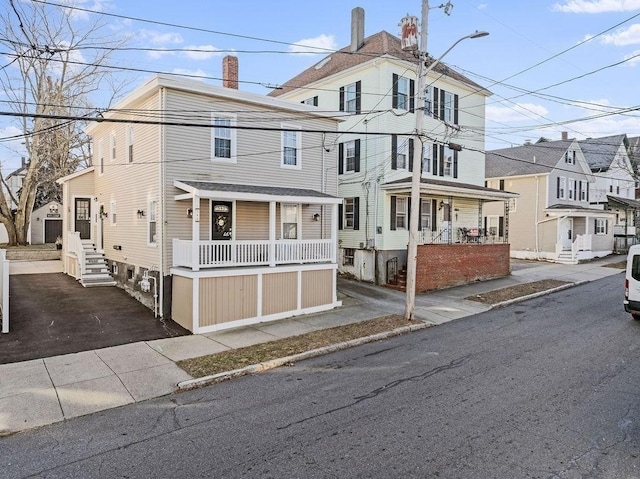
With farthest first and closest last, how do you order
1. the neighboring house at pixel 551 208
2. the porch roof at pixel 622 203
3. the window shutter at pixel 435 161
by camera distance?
the porch roof at pixel 622 203, the neighboring house at pixel 551 208, the window shutter at pixel 435 161

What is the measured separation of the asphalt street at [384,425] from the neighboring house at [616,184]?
3223 cm

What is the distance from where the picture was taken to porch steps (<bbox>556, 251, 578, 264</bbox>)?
27.6 metres

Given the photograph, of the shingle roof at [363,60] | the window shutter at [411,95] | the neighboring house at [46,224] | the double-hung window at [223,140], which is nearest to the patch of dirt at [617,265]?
the shingle roof at [363,60]

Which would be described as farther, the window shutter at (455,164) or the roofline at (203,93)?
the window shutter at (455,164)

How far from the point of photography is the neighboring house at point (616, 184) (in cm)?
3609

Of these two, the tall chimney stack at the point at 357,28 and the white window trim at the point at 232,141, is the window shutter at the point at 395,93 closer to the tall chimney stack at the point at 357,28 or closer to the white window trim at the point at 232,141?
the tall chimney stack at the point at 357,28

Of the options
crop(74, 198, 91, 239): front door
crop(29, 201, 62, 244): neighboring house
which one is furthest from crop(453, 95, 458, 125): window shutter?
crop(29, 201, 62, 244): neighboring house

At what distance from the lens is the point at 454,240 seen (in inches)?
891

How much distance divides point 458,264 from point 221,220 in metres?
11.2

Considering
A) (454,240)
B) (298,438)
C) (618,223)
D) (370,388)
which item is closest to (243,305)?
(370,388)

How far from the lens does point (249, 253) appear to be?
13.1 metres

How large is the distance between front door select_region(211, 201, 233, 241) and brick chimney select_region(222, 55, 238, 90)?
5167mm

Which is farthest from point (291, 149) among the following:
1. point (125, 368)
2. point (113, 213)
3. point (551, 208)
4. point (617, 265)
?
point (617, 265)

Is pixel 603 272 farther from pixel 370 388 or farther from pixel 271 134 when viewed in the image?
pixel 370 388
